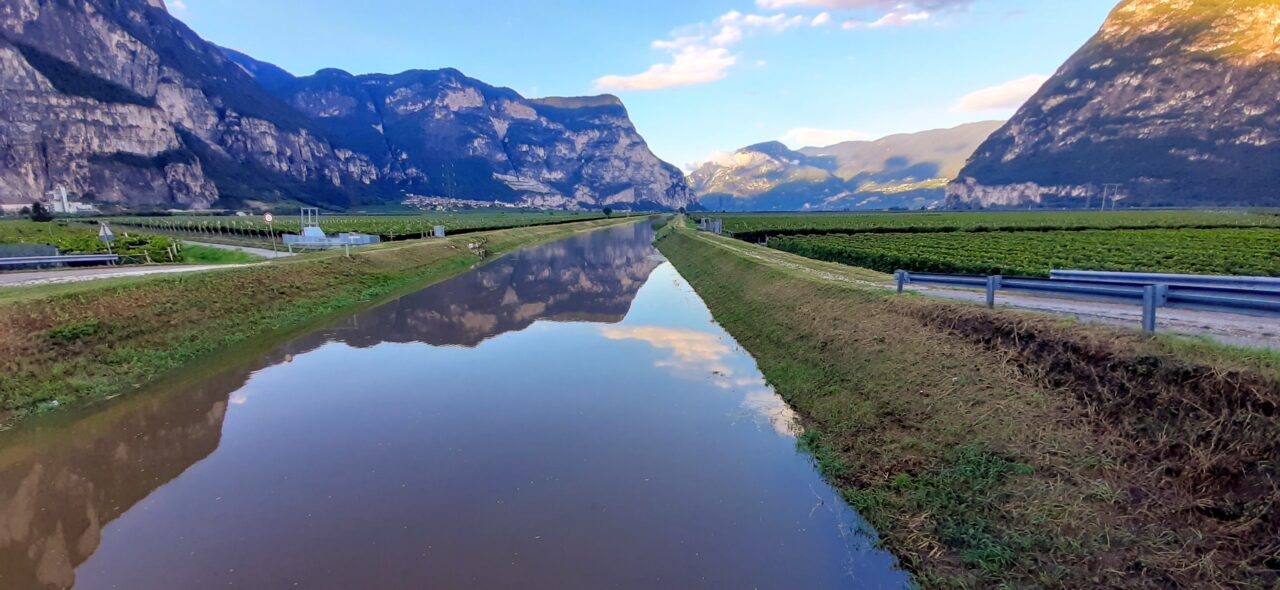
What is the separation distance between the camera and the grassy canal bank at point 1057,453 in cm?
→ 646

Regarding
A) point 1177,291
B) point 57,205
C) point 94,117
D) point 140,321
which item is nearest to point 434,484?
point 1177,291

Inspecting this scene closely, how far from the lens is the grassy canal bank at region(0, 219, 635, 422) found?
47.0 feet

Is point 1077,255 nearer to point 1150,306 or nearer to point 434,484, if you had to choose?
point 1150,306

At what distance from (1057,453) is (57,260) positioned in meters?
40.4

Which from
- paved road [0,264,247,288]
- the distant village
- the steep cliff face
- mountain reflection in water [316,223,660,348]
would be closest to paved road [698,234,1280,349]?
mountain reflection in water [316,223,660,348]

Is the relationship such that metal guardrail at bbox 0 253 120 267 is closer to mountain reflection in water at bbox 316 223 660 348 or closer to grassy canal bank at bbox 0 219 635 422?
grassy canal bank at bbox 0 219 635 422

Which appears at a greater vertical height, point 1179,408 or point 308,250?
point 308,250

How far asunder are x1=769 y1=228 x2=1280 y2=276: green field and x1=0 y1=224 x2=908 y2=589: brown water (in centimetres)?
1541

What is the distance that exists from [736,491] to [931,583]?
3.47 m

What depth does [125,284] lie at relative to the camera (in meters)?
20.2

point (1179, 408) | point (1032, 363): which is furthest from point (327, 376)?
point (1179, 408)

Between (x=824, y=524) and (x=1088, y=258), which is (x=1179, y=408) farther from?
(x=1088, y=258)

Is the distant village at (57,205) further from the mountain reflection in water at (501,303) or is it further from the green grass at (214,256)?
the mountain reflection in water at (501,303)

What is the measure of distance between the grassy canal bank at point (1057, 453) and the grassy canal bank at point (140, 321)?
19.8 m
